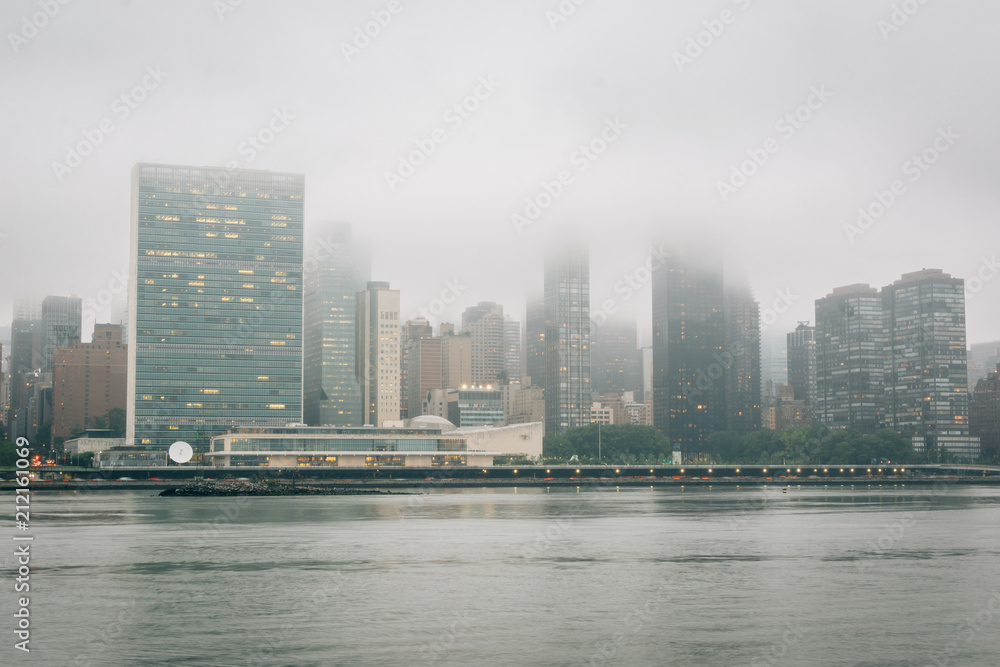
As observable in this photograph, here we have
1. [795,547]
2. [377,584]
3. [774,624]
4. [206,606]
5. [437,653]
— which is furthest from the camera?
[795,547]

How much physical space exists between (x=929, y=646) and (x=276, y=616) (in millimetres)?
25071

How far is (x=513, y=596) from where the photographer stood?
4625 cm

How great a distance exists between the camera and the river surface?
34344 millimetres

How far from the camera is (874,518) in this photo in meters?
102

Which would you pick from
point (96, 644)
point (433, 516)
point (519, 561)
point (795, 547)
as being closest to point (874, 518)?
point (795, 547)

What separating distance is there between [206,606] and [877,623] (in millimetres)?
28045

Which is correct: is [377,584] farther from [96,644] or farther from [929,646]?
[929,646]

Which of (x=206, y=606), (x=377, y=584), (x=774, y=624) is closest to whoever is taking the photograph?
(x=774, y=624)

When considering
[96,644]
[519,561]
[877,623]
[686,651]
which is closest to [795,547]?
[519,561]

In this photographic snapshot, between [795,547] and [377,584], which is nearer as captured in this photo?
[377,584]

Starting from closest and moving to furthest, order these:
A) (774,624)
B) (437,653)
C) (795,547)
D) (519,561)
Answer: (437,653), (774,624), (519,561), (795,547)

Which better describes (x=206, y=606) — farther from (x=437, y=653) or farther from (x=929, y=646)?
(x=929, y=646)

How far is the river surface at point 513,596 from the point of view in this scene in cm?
3434

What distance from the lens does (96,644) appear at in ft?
117
